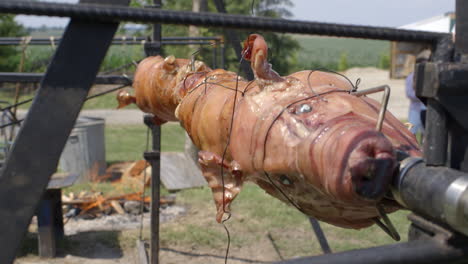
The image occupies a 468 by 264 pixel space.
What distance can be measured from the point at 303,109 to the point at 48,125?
69 cm

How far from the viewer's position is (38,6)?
3.37 ft

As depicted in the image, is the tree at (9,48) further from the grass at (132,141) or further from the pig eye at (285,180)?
the pig eye at (285,180)

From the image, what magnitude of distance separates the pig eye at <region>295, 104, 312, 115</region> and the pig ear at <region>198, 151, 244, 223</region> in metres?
0.40

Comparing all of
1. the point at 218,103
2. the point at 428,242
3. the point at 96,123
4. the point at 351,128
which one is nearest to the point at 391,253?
the point at 428,242

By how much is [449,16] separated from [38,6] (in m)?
14.1

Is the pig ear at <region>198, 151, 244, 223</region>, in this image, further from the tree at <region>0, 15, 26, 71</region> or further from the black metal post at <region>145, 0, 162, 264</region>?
the tree at <region>0, 15, 26, 71</region>

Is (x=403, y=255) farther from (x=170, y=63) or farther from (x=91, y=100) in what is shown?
(x=91, y=100)

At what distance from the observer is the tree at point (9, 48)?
1709 cm

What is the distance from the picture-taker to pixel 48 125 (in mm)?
1092

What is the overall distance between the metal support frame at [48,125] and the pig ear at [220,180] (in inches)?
29.3

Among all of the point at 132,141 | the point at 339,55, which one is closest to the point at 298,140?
the point at 132,141

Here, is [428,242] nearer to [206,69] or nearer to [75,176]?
[206,69]

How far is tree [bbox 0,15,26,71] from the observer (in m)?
17.1

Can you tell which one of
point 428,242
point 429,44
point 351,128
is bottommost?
point 428,242
